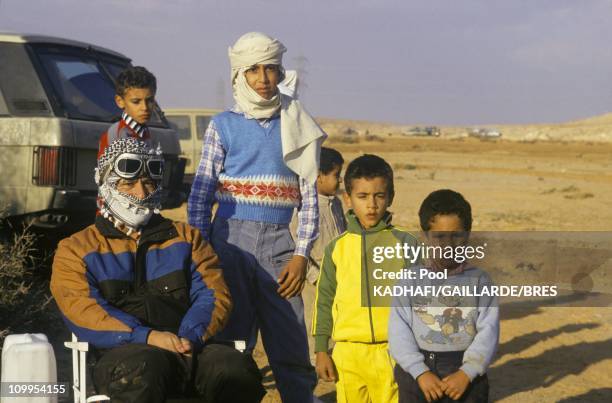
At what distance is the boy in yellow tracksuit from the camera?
406cm

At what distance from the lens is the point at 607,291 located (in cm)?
972

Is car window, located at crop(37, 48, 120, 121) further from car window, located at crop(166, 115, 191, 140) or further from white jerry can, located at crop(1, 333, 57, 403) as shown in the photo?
car window, located at crop(166, 115, 191, 140)

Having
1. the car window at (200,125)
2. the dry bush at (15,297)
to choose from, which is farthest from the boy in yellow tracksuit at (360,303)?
the car window at (200,125)

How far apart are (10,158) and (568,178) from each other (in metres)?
23.7

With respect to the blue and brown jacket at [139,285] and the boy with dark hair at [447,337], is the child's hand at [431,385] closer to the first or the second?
the boy with dark hair at [447,337]

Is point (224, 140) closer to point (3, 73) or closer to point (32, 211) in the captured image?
point (32, 211)

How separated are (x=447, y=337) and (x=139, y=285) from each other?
4.24 feet

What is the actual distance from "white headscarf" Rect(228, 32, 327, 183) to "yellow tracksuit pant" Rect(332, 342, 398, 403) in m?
0.89

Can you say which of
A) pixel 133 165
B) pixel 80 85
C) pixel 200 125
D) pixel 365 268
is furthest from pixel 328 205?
pixel 200 125

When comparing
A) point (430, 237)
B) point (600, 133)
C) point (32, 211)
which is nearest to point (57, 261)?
Result: point (430, 237)

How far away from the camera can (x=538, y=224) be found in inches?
650

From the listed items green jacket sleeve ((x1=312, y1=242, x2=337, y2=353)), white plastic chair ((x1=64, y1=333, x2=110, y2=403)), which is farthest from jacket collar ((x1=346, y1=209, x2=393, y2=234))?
white plastic chair ((x1=64, y1=333, x2=110, y2=403))

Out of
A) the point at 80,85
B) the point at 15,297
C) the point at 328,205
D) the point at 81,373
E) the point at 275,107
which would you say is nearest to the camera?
the point at 81,373

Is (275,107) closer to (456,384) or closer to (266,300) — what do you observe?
(266,300)
